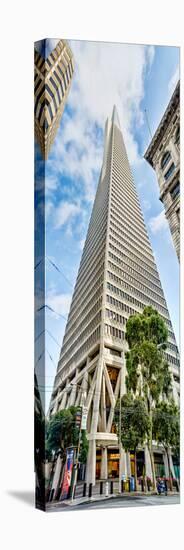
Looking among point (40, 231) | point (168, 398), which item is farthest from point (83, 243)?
point (168, 398)

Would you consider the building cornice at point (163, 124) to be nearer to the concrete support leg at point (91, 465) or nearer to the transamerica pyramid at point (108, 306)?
the transamerica pyramid at point (108, 306)

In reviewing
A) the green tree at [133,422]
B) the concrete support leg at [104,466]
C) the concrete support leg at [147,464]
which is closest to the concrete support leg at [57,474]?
the concrete support leg at [104,466]

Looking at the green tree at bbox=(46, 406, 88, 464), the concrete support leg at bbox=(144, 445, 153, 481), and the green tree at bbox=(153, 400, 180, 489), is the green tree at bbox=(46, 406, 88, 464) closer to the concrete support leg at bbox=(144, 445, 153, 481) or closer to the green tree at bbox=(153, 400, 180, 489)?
the concrete support leg at bbox=(144, 445, 153, 481)

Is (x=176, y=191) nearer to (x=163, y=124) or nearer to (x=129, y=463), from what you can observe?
(x=163, y=124)

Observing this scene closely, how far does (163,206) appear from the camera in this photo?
17.3 m

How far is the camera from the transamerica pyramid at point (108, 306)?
15.7 meters

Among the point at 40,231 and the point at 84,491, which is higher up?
the point at 40,231

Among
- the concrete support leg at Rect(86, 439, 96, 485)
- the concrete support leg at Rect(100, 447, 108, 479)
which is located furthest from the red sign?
the concrete support leg at Rect(100, 447, 108, 479)

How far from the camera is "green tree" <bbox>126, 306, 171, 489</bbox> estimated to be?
16.6 meters

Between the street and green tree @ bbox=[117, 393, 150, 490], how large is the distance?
0.28 metres

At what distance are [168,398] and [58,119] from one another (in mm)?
5121

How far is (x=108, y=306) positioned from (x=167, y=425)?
2.36 m

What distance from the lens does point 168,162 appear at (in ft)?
59.3

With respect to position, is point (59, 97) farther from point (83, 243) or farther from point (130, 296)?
point (130, 296)
